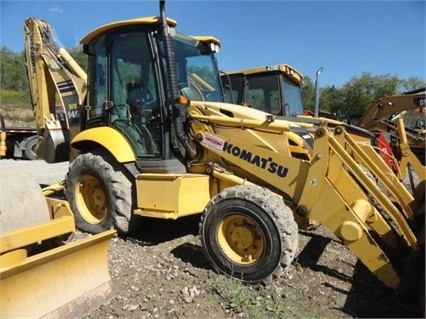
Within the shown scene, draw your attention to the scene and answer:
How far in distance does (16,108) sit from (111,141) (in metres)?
30.9

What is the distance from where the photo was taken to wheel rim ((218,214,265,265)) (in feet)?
12.5

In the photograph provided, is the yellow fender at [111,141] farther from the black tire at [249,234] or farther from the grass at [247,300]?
the grass at [247,300]

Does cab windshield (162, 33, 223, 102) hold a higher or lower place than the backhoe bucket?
higher

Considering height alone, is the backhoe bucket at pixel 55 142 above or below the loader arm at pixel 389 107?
below

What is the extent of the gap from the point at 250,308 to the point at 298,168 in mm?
1370

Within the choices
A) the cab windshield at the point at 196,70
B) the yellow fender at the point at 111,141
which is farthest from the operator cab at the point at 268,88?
the yellow fender at the point at 111,141

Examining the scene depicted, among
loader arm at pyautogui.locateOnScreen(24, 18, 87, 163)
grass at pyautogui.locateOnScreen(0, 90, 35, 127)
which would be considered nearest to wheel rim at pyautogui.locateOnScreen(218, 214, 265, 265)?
loader arm at pyautogui.locateOnScreen(24, 18, 87, 163)

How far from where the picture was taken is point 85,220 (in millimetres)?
5082

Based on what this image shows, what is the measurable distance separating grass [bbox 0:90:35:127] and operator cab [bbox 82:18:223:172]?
24.3m

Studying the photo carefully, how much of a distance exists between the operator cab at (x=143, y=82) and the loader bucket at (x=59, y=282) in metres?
1.54

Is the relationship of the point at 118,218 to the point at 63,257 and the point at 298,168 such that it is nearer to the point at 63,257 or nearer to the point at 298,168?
the point at 63,257

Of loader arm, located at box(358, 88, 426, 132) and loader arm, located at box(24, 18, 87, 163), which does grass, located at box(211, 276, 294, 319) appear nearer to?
loader arm, located at box(24, 18, 87, 163)

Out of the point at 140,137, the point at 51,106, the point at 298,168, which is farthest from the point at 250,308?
the point at 51,106

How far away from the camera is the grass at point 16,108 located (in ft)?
93.9
